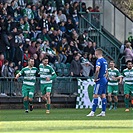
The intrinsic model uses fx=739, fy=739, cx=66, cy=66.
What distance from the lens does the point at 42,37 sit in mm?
35906

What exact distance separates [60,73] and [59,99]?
156 centimetres

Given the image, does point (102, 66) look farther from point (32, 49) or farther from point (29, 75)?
point (32, 49)

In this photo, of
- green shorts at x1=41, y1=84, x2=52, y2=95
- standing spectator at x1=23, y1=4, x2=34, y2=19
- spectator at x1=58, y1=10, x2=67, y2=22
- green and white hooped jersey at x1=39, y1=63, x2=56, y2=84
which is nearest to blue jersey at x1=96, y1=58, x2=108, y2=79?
green and white hooped jersey at x1=39, y1=63, x2=56, y2=84

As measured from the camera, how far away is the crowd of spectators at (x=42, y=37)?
1323 inches

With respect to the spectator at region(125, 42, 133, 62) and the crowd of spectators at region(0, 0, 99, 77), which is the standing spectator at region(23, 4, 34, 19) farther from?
the spectator at region(125, 42, 133, 62)

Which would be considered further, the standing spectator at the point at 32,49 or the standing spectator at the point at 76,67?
the standing spectator at the point at 76,67

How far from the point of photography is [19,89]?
32.8 meters

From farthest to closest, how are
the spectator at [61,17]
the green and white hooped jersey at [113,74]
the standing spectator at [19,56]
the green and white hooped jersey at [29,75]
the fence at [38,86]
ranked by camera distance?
the spectator at [61,17], the standing spectator at [19,56], the fence at [38,86], the green and white hooped jersey at [113,74], the green and white hooped jersey at [29,75]

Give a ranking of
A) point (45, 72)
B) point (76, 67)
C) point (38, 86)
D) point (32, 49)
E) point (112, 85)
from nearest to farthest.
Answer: point (45, 72), point (112, 85), point (38, 86), point (32, 49), point (76, 67)

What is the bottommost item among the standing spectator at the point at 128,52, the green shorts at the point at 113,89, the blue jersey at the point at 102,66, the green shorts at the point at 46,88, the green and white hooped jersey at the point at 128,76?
the green shorts at the point at 113,89

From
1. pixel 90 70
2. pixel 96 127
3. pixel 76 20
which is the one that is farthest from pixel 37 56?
pixel 96 127

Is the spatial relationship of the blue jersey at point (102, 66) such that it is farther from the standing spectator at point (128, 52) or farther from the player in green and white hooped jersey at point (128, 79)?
the standing spectator at point (128, 52)

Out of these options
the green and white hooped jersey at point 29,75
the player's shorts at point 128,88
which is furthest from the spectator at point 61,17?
the green and white hooped jersey at point 29,75

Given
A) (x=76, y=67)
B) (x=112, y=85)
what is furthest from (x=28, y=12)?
(x=112, y=85)
